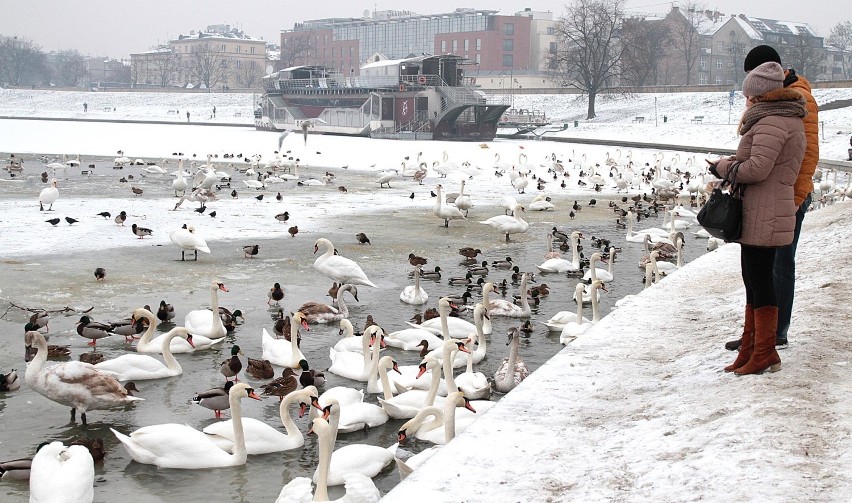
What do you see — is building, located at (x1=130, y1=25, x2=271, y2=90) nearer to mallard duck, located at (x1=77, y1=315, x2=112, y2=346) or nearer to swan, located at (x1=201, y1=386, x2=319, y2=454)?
mallard duck, located at (x1=77, y1=315, x2=112, y2=346)

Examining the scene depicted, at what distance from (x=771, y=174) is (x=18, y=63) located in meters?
164

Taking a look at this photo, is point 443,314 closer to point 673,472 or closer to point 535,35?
point 673,472

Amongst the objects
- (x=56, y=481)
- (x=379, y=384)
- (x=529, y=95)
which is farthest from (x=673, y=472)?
(x=529, y=95)

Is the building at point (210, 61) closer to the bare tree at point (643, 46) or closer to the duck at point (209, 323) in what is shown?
the bare tree at point (643, 46)

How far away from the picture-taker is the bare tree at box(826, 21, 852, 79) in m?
120

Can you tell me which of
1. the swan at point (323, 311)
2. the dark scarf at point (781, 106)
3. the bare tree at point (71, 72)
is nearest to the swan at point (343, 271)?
the swan at point (323, 311)

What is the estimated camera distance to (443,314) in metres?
9.48

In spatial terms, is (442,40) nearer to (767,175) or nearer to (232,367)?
(232,367)

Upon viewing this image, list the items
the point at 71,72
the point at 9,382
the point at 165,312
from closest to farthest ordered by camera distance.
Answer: the point at 9,382 < the point at 165,312 < the point at 71,72

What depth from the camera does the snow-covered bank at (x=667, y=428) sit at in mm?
4430

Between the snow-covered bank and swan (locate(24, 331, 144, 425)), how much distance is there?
3024 millimetres

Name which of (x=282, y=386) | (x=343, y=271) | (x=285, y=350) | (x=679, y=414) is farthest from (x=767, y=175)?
(x=343, y=271)

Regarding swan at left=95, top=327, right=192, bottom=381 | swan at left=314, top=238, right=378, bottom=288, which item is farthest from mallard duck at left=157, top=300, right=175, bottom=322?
swan at left=314, top=238, right=378, bottom=288

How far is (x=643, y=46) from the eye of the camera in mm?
84688
